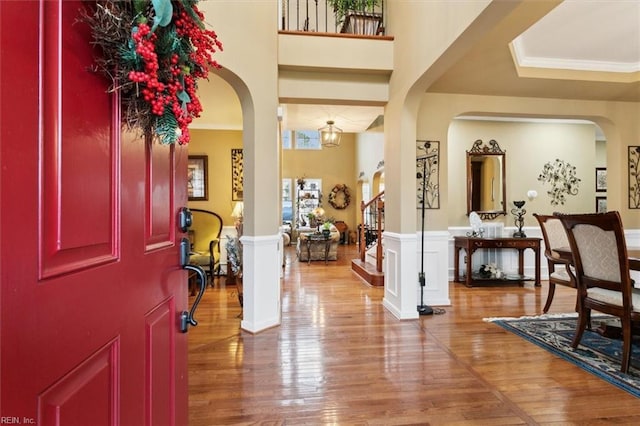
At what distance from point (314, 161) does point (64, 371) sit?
1173 centimetres

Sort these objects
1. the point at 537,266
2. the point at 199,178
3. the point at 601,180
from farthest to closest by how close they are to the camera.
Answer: the point at 601,180
the point at 199,178
the point at 537,266

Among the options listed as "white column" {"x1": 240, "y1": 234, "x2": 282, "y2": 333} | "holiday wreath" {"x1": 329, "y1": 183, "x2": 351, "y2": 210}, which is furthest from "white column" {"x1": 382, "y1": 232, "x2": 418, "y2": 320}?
"holiday wreath" {"x1": 329, "y1": 183, "x2": 351, "y2": 210}

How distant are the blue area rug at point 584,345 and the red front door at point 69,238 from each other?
2.89 m

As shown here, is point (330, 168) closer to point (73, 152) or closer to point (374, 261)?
point (374, 261)

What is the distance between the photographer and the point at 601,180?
5.95 metres

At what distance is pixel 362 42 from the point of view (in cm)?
350

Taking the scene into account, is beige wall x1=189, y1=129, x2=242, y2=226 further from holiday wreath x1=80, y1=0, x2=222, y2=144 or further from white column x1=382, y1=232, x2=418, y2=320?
holiday wreath x1=80, y1=0, x2=222, y2=144

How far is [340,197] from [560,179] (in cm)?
739

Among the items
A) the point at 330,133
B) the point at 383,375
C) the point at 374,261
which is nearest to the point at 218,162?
the point at 330,133

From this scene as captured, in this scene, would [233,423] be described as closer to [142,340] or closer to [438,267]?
[142,340]

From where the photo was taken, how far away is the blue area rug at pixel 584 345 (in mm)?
2201

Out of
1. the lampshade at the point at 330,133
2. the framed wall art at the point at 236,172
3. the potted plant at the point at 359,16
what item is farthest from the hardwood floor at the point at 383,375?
the lampshade at the point at 330,133

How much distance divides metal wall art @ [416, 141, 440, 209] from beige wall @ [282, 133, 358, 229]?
7.92 m

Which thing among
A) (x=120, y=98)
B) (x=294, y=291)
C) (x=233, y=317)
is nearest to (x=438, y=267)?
(x=294, y=291)
